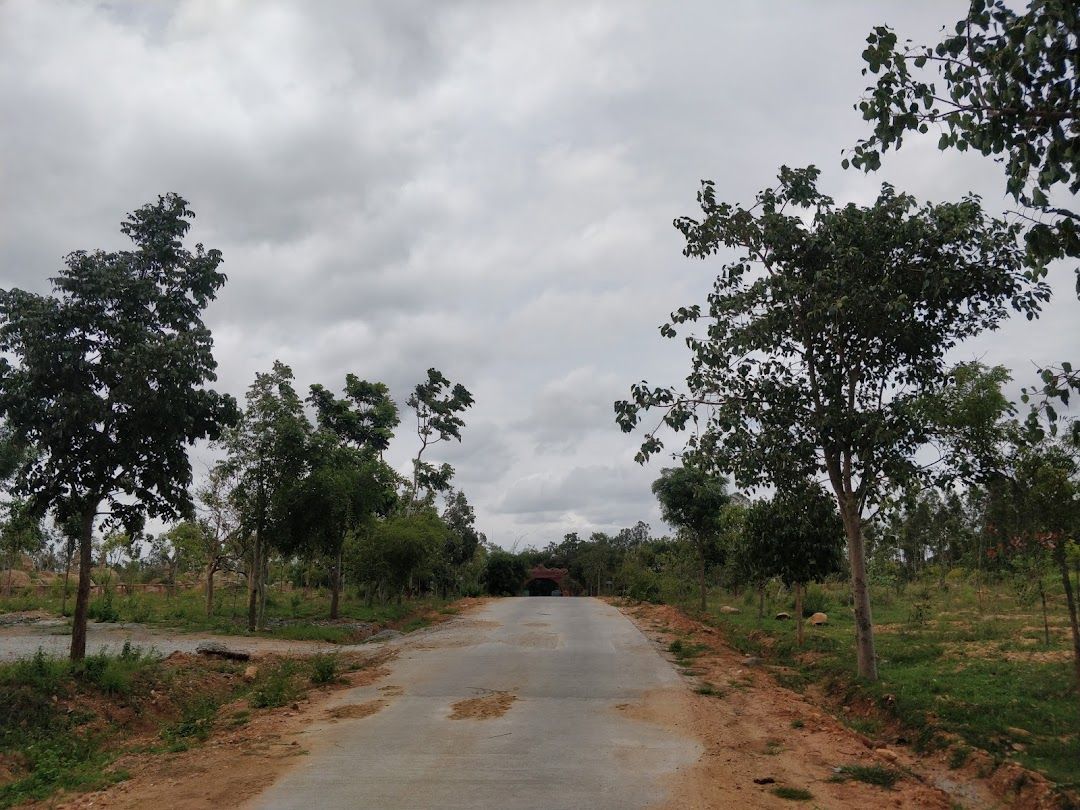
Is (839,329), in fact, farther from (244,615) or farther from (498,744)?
(244,615)

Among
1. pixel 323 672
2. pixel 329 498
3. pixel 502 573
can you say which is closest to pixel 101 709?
pixel 323 672

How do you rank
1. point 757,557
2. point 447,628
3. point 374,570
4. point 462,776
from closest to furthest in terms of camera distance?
point 462,776
point 757,557
point 447,628
point 374,570

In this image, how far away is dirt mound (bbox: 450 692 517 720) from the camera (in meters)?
10.7

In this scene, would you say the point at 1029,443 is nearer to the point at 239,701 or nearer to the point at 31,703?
the point at 239,701

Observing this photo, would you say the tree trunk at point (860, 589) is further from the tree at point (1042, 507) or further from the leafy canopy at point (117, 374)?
the leafy canopy at point (117, 374)

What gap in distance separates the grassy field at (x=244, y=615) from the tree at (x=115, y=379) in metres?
10.2

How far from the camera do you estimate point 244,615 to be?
1139 inches

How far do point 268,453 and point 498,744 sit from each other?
47.8ft

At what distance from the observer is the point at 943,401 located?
1008 cm

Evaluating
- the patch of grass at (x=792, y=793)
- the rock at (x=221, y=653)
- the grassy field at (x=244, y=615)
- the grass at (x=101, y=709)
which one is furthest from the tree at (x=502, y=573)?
the patch of grass at (x=792, y=793)

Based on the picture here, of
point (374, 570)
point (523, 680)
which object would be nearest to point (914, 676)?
point (523, 680)

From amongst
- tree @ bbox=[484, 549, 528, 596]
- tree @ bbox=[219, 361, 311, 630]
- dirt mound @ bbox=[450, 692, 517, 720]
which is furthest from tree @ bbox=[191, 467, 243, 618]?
tree @ bbox=[484, 549, 528, 596]

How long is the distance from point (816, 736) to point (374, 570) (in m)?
22.7

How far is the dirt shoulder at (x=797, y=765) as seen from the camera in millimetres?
7105
